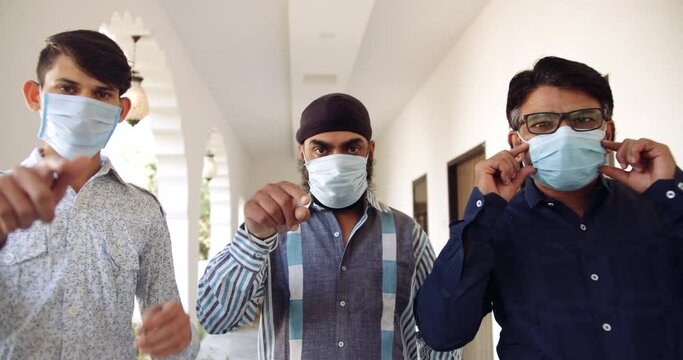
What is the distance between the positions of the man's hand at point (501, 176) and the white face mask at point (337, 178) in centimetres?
30

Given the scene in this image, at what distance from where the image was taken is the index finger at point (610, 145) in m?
1.14

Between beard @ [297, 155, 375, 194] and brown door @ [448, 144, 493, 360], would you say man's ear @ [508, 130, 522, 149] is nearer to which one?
beard @ [297, 155, 375, 194]

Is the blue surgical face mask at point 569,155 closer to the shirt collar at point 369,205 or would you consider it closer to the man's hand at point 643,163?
the man's hand at point 643,163

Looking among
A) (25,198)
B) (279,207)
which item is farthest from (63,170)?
(279,207)

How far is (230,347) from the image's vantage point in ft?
19.5

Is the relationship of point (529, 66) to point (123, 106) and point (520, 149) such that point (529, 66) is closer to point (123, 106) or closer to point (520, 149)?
point (520, 149)

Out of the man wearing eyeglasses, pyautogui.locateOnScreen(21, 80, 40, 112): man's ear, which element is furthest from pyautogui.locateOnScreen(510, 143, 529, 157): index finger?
pyautogui.locateOnScreen(21, 80, 40, 112): man's ear

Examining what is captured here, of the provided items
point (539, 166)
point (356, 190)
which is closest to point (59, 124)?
point (356, 190)

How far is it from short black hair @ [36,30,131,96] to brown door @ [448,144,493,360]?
10.4ft

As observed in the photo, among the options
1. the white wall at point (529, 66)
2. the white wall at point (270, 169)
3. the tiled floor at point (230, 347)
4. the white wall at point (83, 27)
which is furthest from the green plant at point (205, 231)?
the white wall at point (529, 66)

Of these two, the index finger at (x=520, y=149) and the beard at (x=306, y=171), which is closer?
the index finger at (x=520, y=149)

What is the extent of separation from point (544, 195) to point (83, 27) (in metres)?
2.26

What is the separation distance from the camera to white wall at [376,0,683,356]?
1.88m

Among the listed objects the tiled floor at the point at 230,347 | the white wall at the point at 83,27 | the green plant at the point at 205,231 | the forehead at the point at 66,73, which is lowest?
the tiled floor at the point at 230,347
